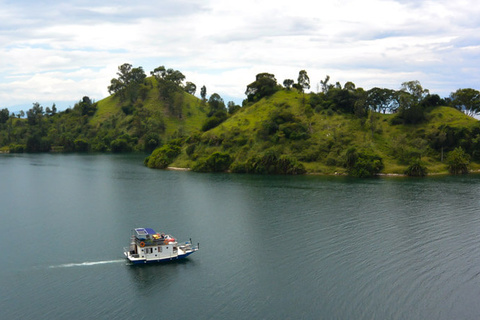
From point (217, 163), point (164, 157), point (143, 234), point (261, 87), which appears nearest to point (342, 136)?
point (217, 163)

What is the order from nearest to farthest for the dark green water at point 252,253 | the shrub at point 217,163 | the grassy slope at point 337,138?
the dark green water at point 252,253, the grassy slope at point 337,138, the shrub at point 217,163

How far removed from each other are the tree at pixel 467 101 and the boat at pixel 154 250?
143m

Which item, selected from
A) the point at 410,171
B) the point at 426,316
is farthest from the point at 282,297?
the point at 410,171

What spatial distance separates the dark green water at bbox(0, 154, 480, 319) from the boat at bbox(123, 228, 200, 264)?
1310 mm

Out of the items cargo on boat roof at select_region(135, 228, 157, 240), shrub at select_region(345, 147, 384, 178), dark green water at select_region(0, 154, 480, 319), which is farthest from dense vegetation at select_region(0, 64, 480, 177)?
cargo on boat roof at select_region(135, 228, 157, 240)

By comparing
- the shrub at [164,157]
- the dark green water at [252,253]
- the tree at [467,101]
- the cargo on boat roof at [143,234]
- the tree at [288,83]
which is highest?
the tree at [288,83]

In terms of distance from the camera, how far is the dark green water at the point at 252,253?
45.5m

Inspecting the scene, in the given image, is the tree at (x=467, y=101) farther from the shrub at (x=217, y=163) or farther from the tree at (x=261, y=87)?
the shrub at (x=217, y=163)

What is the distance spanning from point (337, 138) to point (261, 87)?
54.2 meters

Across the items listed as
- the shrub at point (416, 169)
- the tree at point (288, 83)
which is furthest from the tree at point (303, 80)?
the shrub at point (416, 169)

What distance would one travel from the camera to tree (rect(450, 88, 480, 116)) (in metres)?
158

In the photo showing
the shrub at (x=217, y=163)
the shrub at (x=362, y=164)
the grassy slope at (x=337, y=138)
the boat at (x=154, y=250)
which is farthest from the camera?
the shrub at (x=217, y=163)

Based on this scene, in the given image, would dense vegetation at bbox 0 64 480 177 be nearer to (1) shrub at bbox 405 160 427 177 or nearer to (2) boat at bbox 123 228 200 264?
(1) shrub at bbox 405 160 427 177

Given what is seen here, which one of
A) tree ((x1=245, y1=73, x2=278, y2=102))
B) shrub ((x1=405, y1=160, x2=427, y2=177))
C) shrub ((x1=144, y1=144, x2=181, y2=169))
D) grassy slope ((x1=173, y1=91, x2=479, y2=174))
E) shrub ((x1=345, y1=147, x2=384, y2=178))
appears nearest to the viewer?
shrub ((x1=405, y1=160, x2=427, y2=177))
